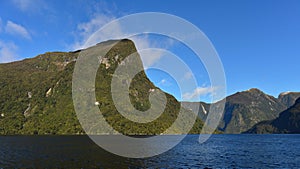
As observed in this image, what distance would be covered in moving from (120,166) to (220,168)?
27516 millimetres

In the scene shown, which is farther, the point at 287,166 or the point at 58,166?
the point at 287,166

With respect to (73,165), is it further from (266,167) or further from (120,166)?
(266,167)

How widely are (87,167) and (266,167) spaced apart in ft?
164

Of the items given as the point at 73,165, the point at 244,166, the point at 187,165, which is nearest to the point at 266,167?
the point at 244,166

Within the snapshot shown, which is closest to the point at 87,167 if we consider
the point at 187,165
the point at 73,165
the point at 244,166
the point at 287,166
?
the point at 73,165

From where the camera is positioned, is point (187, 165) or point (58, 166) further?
point (187, 165)

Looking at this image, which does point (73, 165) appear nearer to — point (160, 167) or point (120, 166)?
point (120, 166)

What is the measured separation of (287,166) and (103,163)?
177ft

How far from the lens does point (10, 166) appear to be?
238ft

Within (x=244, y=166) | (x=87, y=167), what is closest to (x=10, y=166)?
(x=87, y=167)

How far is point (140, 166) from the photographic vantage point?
76125 millimetres

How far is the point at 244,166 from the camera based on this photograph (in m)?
81.5

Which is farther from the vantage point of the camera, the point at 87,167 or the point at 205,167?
the point at 205,167

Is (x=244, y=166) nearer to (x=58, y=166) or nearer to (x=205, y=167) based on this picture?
(x=205, y=167)
